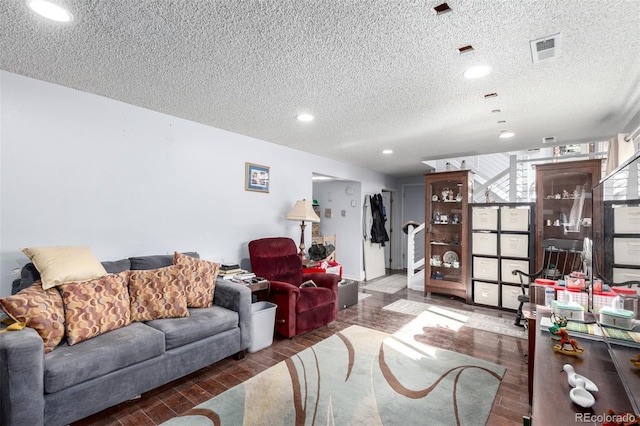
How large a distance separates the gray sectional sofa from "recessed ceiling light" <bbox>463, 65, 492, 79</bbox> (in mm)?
2445

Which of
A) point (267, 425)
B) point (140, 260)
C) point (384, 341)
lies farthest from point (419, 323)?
point (140, 260)

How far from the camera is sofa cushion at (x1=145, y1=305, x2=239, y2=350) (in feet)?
7.21

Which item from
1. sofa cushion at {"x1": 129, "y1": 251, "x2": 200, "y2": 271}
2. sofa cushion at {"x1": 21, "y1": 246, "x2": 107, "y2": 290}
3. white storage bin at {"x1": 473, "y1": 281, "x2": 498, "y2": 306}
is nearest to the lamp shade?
sofa cushion at {"x1": 129, "y1": 251, "x2": 200, "y2": 271}

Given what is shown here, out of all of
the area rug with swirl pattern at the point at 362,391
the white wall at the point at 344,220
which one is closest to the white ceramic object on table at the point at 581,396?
the area rug with swirl pattern at the point at 362,391

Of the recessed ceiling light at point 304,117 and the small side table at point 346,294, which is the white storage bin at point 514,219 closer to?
the small side table at point 346,294

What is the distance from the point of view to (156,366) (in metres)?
2.08

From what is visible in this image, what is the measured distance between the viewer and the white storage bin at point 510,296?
4.12 metres

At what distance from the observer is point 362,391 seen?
2.17m

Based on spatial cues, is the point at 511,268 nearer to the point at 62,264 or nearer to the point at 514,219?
the point at 514,219

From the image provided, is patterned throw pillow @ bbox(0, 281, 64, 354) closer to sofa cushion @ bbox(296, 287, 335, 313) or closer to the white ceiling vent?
sofa cushion @ bbox(296, 287, 335, 313)

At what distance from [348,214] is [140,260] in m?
4.12

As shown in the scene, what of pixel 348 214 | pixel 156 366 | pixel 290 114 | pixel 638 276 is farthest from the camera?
pixel 348 214

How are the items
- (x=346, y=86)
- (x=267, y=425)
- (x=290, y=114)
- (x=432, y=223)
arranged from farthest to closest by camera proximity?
(x=432, y=223) < (x=290, y=114) < (x=346, y=86) < (x=267, y=425)

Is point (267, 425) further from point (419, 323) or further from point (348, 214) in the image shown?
point (348, 214)
